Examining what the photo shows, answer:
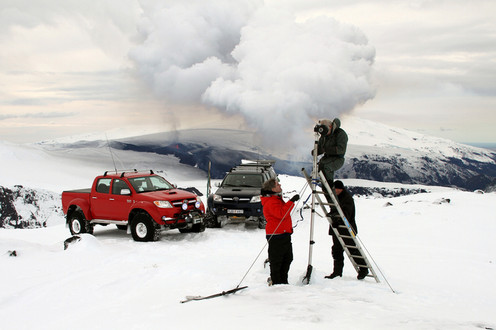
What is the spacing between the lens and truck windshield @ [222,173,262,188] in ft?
50.6

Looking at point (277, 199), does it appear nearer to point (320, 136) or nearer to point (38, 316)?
point (320, 136)

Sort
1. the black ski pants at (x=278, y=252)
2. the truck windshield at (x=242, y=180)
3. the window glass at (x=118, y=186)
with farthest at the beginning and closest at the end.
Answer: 1. the truck windshield at (x=242, y=180)
2. the window glass at (x=118, y=186)
3. the black ski pants at (x=278, y=252)

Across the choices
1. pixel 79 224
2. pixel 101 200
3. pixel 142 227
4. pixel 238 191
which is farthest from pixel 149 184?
pixel 238 191

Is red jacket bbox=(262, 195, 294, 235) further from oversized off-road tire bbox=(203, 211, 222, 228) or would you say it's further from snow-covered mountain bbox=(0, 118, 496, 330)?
oversized off-road tire bbox=(203, 211, 222, 228)

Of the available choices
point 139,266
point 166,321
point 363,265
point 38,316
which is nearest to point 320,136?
point 363,265

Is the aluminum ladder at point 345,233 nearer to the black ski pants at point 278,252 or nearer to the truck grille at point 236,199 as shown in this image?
the black ski pants at point 278,252

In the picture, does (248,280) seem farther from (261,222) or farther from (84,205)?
(84,205)

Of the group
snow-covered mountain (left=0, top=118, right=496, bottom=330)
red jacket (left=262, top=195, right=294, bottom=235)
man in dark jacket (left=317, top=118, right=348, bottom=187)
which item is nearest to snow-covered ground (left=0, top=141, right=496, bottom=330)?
snow-covered mountain (left=0, top=118, right=496, bottom=330)

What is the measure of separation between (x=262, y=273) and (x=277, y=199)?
81.1 inches

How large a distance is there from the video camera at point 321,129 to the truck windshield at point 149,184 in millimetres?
7039

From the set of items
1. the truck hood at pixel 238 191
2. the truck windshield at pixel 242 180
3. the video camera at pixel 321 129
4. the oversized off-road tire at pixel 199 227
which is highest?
the video camera at pixel 321 129

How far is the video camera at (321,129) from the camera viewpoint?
23.3ft

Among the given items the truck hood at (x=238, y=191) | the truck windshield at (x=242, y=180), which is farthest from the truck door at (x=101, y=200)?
the truck windshield at (x=242, y=180)

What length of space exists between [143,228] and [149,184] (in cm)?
171
